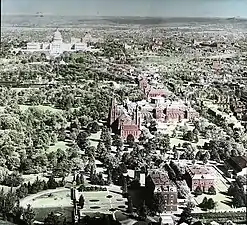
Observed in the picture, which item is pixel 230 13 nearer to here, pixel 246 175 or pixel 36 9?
pixel 246 175

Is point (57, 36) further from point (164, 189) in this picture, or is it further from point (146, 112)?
point (164, 189)

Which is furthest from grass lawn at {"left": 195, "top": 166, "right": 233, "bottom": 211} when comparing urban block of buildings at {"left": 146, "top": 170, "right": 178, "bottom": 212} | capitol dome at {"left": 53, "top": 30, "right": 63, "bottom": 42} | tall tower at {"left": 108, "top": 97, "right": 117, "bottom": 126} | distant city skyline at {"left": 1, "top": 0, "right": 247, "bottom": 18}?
capitol dome at {"left": 53, "top": 30, "right": 63, "bottom": 42}

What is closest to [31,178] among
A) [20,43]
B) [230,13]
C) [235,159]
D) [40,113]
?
[40,113]

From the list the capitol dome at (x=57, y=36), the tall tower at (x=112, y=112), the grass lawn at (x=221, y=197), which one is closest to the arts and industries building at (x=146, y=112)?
the tall tower at (x=112, y=112)

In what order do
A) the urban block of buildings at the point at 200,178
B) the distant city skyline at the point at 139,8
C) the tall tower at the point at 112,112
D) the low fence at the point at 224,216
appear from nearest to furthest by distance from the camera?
the low fence at the point at 224,216, the urban block of buildings at the point at 200,178, the distant city skyline at the point at 139,8, the tall tower at the point at 112,112

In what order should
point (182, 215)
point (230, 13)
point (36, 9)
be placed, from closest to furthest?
point (182, 215), point (230, 13), point (36, 9)

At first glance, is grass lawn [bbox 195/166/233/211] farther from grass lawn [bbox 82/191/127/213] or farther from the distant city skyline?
the distant city skyline

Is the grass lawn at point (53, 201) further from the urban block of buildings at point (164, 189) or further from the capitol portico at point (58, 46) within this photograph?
the capitol portico at point (58, 46)
